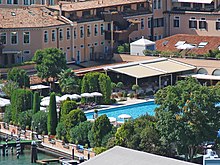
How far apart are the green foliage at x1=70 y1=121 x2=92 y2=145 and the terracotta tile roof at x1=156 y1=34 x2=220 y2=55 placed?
18874mm

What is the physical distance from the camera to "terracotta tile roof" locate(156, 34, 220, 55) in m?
69.2

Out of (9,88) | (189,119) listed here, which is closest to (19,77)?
(9,88)

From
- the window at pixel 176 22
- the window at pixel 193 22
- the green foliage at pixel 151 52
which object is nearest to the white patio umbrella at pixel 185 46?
the green foliage at pixel 151 52

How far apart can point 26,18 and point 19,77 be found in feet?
20.3

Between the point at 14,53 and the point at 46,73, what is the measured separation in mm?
3939

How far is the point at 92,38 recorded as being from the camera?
2781 inches

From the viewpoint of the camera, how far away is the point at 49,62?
208 feet

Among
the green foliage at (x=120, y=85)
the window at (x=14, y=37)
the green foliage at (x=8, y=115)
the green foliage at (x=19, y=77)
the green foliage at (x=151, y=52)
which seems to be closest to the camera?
the green foliage at (x=8, y=115)

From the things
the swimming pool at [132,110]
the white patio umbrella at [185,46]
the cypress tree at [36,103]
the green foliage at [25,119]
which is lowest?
the swimming pool at [132,110]

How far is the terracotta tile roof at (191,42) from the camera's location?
227 ft

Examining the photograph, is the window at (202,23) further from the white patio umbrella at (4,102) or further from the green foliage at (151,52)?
the white patio umbrella at (4,102)

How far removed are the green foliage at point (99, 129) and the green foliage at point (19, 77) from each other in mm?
12565

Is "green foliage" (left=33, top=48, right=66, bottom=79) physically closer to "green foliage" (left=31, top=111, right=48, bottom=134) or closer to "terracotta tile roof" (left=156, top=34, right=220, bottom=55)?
"terracotta tile roof" (left=156, top=34, right=220, bottom=55)

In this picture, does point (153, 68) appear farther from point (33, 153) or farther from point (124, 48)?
point (33, 153)
